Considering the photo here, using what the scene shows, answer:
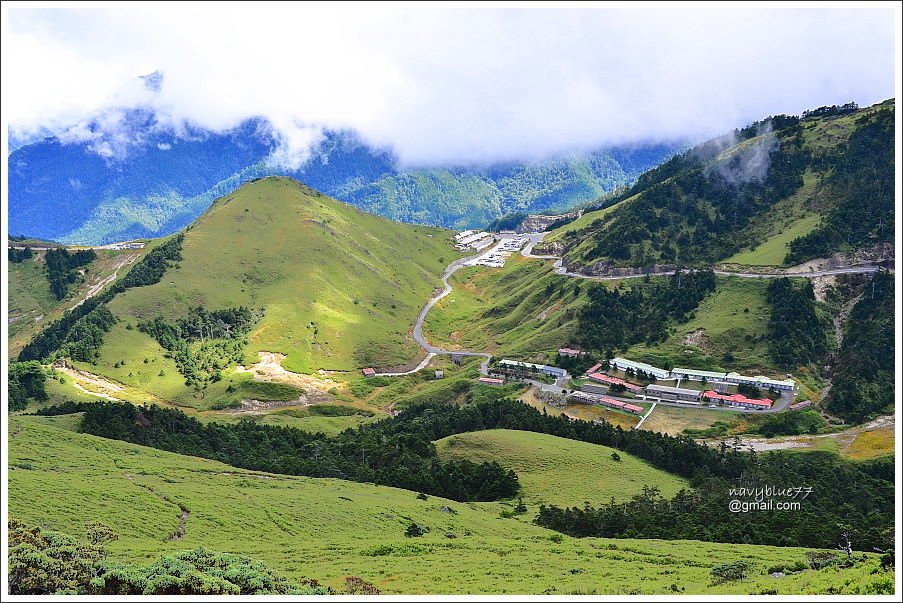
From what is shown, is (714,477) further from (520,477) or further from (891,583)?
(891,583)

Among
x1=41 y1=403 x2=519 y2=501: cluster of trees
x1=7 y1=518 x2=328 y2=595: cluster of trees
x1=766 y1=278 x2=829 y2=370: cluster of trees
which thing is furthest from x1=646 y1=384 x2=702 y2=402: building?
x1=7 y1=518 x2=328 y2=595: cluster of trees

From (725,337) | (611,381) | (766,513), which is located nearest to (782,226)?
(725,337)

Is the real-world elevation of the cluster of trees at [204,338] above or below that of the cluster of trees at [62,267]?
below

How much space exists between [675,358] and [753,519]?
59.6 m

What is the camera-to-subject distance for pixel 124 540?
1789 inches

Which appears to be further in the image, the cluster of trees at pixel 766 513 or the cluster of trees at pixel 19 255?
the cluster of trees at pixel 19 255

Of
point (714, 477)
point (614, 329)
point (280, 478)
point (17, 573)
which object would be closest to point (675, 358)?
point (614, 329)

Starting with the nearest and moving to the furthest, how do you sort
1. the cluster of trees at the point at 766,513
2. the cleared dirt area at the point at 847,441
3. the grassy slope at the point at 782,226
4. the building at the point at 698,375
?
the cluster of trees at the point at 766,513 < the cleared dirt area at the point at 847,441 < the building at the point at 698,375 < the grassy slope at the point at 782,226

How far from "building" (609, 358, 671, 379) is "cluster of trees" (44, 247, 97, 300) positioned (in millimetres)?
144928

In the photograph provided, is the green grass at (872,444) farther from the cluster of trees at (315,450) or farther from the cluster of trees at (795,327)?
the cluster of trees at (315,450)

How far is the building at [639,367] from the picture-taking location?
113875 millimetres

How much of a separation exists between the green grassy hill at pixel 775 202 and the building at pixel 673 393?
4563 centimetres

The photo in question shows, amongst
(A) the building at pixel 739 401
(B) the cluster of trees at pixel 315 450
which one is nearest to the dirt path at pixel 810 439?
(A) the building at pixel 739 401

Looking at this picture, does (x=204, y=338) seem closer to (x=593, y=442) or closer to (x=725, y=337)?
(x=593, y=442)
